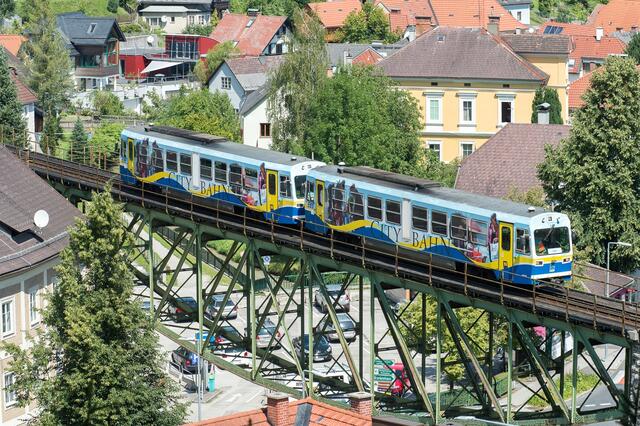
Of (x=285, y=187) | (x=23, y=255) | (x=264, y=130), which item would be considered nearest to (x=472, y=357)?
(x=285, y=187)

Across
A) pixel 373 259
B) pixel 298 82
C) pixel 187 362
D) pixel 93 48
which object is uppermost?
pixel 93 48

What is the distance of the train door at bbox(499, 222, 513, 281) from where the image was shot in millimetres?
52906

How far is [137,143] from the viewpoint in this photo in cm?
6875

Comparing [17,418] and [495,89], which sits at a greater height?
[495,89]

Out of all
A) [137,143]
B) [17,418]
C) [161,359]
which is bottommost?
[17,418]

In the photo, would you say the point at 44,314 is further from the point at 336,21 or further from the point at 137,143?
the point at 336,21

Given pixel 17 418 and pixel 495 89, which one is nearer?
pixel 17 418

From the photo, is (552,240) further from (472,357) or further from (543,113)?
(543,113)

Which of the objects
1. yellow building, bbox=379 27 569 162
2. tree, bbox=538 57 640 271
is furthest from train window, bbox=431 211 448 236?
yellow building, bbox=379 27 569 162

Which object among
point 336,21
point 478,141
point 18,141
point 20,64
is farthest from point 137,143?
point 336,21

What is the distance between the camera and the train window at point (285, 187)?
201 ft

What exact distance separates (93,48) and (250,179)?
8515 cm

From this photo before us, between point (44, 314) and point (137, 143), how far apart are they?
16577 mm

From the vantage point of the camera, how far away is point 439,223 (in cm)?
5553
